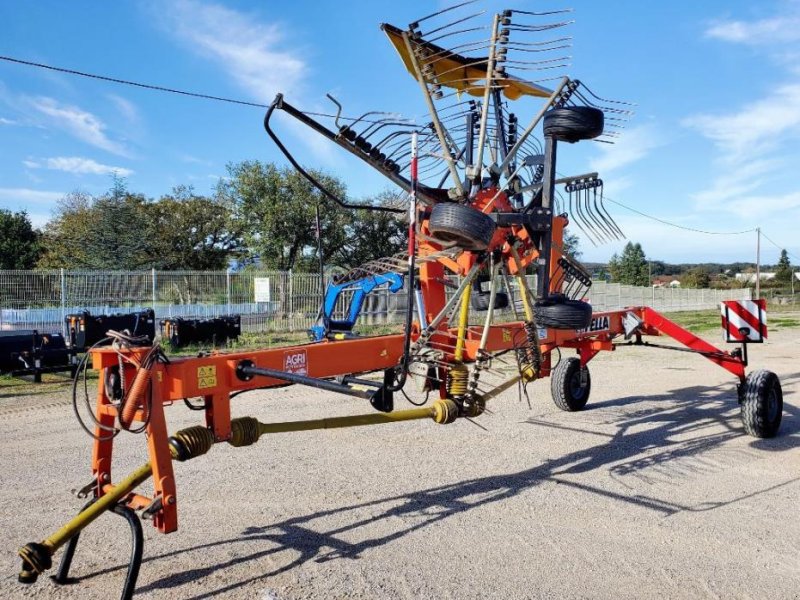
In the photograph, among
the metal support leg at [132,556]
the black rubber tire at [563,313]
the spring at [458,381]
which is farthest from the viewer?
the spring at [458,381]

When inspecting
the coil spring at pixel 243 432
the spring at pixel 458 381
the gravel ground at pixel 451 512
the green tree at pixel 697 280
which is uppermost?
the green tree at pixel 697 280

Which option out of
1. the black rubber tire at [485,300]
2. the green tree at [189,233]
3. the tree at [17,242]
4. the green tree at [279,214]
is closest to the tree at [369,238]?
the green tree at [279,214]

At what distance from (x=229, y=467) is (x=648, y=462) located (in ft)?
12.7

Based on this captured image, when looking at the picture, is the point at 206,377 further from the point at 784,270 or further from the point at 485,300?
the point at 784,270

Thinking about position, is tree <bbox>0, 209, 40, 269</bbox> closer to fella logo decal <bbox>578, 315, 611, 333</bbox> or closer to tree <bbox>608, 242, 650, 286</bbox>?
fella logo decal <bbox>578, 315, 611, 333</bbox>

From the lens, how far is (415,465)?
20.8 feet

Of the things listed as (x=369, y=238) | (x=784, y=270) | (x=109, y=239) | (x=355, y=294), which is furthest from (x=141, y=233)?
(x=784, y=270)

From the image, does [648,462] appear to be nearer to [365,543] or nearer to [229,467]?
[365,543]

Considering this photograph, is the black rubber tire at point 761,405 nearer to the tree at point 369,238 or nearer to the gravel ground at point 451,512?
the gravel ground at point 451,512

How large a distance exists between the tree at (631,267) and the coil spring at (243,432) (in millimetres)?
79387

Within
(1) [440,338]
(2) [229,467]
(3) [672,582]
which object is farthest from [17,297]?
(3) [672,582]

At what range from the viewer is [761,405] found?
745cm

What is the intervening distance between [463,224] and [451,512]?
2206 millimetres

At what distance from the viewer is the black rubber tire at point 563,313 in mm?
4855
